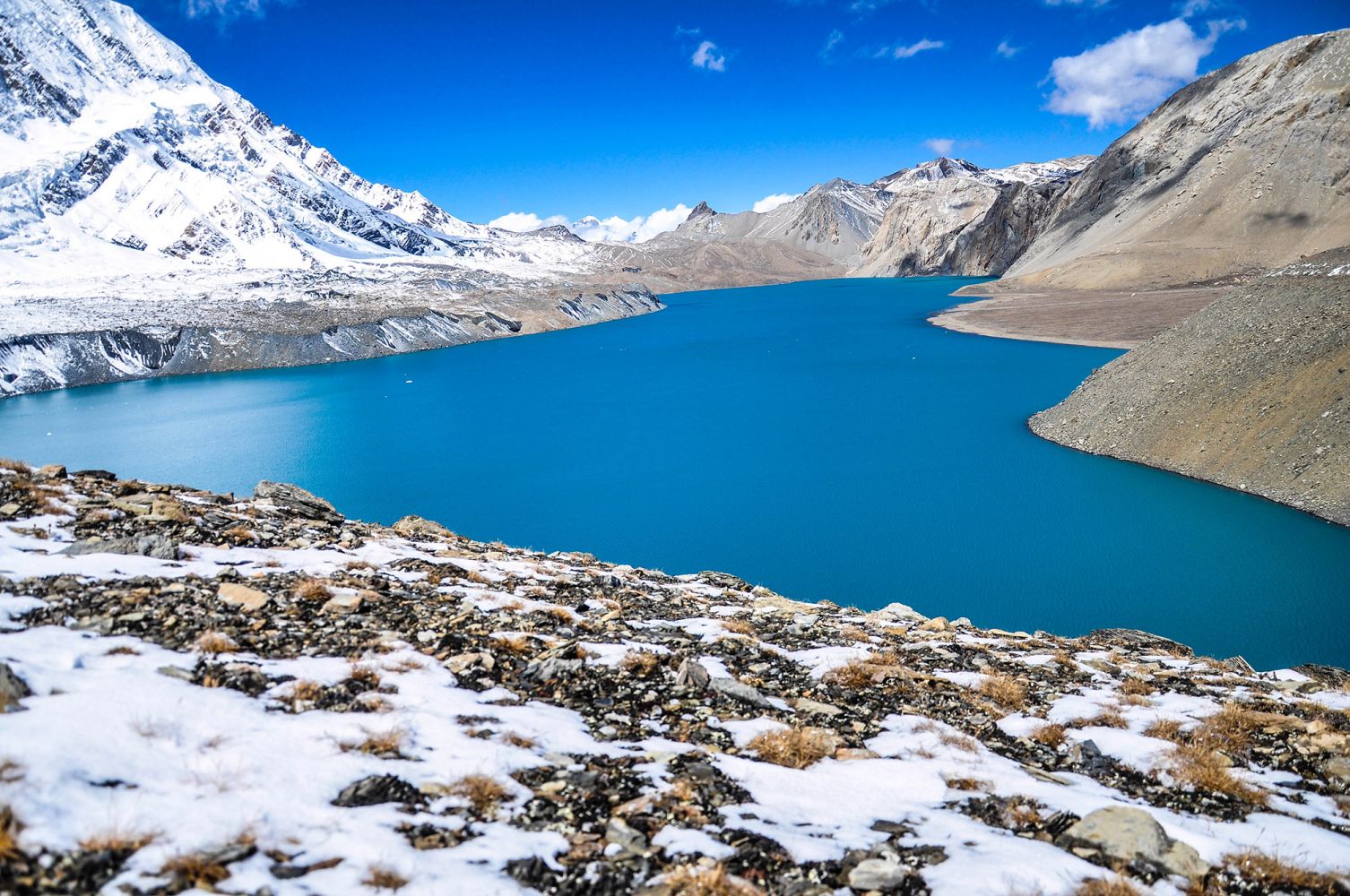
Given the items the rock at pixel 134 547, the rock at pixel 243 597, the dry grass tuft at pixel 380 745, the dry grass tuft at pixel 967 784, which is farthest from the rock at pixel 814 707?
the rock at pixel 134 547

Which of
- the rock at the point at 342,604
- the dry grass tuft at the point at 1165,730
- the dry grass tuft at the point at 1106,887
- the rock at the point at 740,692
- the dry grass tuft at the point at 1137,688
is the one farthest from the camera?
the dry grass tuft at the point at 1137,688

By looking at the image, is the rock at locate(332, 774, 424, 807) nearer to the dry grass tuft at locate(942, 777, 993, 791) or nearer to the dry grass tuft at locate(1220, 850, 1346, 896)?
the dry grass tuft at locate(942, 777, 993, 791)

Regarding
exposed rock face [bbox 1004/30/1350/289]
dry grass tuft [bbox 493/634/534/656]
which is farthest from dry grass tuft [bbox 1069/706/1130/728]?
exposed rock face [bbox 1004/30/1350/289]

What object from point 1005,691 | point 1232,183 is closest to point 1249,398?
point 1005,691

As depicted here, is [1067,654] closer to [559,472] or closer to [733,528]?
[733,528]

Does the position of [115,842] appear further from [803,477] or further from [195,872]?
[803,477]

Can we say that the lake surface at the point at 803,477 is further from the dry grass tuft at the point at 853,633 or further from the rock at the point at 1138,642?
the dry grass tuft at the point at 853,633
